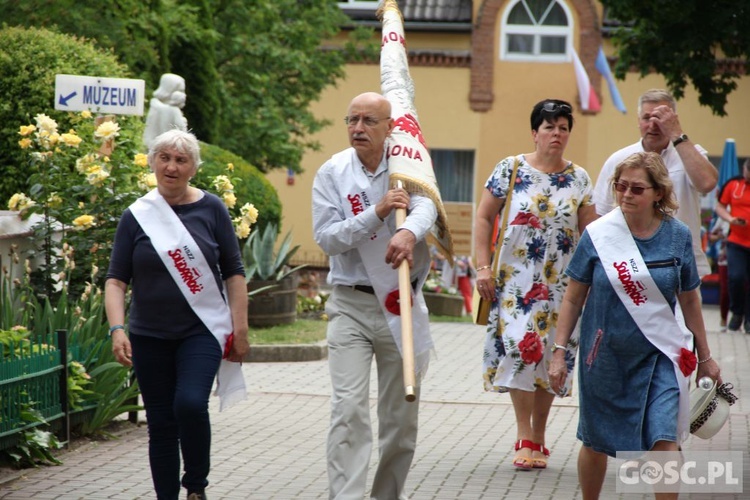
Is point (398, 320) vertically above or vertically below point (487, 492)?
above

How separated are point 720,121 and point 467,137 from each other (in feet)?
19.2

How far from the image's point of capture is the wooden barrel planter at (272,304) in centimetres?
1420

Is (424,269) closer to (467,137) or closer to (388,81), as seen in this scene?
(388,81)

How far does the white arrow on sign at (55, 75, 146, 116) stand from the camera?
401 inches

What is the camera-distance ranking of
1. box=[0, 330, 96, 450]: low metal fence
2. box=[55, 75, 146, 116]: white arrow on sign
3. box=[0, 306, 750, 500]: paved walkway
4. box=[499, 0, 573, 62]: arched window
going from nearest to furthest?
box=[0, 306, 750, 500]: paved walkway → box=[0, 330, 96, 450]: low metal fence → box=[55, 75, 146, 116]: white arrow on sign → box=[499, 0, 573, 62]: arched window

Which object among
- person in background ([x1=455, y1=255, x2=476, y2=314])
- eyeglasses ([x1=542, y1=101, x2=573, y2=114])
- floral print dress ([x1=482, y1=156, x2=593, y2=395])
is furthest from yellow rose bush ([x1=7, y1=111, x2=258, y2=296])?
person in background ([x1=455, y1=255, x2=476, y2=314])

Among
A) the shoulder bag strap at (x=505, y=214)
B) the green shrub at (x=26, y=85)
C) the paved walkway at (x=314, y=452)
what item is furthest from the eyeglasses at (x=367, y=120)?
the green shrub at (x=26, y=85)

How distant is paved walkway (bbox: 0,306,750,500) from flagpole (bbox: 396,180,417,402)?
1449 mm

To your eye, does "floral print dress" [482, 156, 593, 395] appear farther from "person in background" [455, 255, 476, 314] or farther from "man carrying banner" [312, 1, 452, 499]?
"person in background" [455, 255, 476, 314]

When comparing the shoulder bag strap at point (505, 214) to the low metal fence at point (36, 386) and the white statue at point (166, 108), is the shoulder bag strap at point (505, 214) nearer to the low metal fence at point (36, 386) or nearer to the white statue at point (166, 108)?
the low metal fence at point (36, 386)

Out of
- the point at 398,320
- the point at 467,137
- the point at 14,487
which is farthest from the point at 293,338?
the point at 467,137

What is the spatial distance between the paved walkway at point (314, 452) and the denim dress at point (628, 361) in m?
1.28

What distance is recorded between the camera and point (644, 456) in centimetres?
565

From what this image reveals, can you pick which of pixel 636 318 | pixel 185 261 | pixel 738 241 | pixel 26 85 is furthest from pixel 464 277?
pixel 636 318
